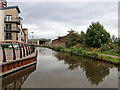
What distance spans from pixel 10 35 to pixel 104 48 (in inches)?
1058

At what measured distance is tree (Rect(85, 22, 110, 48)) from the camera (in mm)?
24391

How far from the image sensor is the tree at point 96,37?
2439 centimetres

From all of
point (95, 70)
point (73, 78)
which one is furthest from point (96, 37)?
point (73, 78)

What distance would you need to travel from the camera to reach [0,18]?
88.8 feet

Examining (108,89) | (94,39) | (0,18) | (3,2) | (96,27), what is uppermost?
(3,2)

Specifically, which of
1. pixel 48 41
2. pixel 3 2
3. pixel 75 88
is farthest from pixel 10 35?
pixel 48 41

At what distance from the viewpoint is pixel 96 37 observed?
24.4 meters

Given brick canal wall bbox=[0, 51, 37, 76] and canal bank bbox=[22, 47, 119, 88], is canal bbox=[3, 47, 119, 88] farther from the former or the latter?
brick canal wall bbox=[0, 51, 37, 76]

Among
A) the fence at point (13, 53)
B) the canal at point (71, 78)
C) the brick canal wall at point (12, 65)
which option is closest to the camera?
the canal at point (71, 78)

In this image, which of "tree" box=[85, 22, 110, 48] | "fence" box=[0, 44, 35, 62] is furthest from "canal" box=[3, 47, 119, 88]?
"tree" box=[85, 22, 110, 48]

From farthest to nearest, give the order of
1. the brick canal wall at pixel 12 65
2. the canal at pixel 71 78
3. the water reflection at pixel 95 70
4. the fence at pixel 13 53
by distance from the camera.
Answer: the fence at pixel 13 53 → the water reflection at pixel 95 70 → the brick canal wall at pixel 12 65 → the canal at pixel 71 78

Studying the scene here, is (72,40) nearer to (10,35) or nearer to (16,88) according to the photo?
(10,35)

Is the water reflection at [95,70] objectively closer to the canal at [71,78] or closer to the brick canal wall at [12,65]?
the canal at [71,78]

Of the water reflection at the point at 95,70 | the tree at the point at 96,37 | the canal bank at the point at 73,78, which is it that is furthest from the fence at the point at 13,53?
the tree at the point at 96,37
